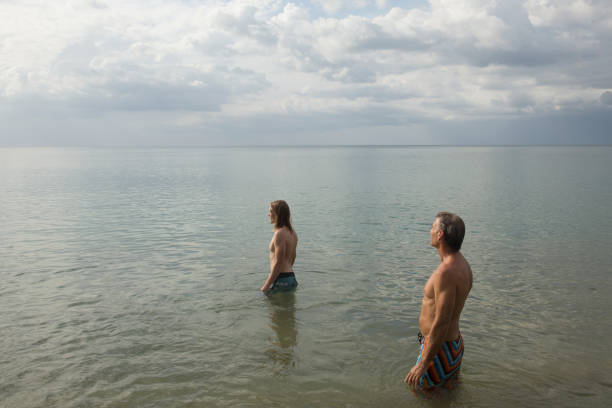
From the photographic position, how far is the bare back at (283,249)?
29.2ft

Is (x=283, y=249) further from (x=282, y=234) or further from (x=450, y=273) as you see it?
(x=450, y=273)

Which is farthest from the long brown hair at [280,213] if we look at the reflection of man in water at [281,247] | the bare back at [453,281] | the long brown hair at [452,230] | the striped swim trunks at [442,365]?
the long brown hair at [452,230]

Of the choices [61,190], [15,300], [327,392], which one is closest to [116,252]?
[15,300]

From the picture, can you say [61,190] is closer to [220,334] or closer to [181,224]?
[181,224]

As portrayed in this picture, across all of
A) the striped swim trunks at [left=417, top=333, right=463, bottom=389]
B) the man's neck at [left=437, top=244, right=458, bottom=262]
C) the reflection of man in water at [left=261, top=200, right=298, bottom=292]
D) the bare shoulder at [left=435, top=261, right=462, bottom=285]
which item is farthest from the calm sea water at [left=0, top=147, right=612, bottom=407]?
the man's neck at [left=437, top=244, right=458, bottom=262]

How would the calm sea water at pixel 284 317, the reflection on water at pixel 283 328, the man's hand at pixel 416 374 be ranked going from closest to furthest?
the man's hand at pixel 416 374
the calm sea water at pixel 284 317
the reflection on water at pixel 283 328

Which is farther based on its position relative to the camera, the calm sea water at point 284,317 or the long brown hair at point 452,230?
the calm sea water at point 284,317

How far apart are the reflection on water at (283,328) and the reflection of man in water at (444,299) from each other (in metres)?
2.66

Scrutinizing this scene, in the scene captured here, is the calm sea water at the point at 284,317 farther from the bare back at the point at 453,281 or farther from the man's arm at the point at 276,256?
the bare back at the point at 453,281

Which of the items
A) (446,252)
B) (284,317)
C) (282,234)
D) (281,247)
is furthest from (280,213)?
(446,252)

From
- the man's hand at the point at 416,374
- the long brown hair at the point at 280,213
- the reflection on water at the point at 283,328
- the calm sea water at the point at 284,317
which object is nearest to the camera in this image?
the man's hand at the point at 416,374

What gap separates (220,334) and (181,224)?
43.7 feet

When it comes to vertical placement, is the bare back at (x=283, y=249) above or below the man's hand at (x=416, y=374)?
above

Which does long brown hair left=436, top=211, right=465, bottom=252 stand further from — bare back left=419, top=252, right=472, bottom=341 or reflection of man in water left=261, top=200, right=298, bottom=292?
reflection of man in water left=261, top=200, right=298, bottom=292
